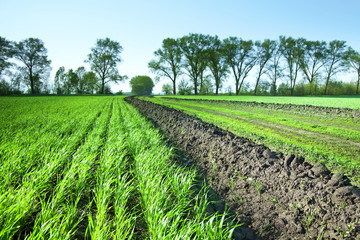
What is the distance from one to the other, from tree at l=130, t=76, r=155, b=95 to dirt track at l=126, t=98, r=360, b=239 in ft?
289

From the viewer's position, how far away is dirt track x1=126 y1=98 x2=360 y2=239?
1929 millimetres

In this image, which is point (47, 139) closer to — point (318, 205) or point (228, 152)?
point (228, 152)

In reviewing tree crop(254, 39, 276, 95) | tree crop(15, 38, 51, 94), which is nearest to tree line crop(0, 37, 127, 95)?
tree crop(15, 38, 51, 94)

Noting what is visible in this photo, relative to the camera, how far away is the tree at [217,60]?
45.8m

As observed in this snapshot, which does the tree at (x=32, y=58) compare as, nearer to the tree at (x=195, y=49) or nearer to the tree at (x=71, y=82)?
the tree at (x=71, y=82)

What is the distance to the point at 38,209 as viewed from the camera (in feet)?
7.41

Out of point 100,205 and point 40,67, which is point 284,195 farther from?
point 40,67

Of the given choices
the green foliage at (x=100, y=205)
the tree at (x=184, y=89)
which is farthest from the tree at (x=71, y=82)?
the green foliage at (x=100, y=205)

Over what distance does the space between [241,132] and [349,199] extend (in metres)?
4.36

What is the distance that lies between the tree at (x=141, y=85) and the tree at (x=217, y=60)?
49.8m

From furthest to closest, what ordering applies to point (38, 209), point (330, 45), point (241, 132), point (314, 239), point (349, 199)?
point (330, 45), point (241, 132), point (38, 209), point (349, 199), point (314, 239)

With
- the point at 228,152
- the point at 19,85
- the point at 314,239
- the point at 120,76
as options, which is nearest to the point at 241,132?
the point at 228,152

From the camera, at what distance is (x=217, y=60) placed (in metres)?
46.2

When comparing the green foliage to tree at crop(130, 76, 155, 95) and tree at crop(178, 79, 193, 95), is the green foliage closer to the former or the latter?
tree at crop(178, 79, 193, 95)
